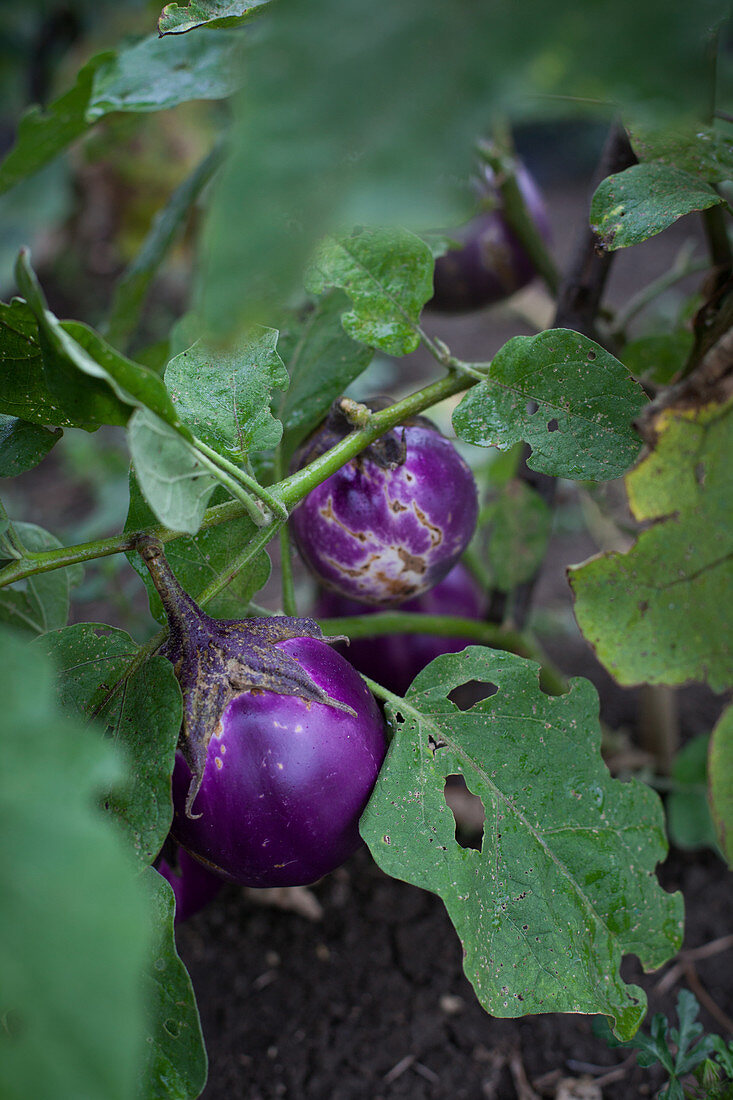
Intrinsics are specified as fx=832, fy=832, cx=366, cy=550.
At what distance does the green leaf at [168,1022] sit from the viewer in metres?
0.38

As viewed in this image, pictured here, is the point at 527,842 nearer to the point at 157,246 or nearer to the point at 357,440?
the point at 357,440

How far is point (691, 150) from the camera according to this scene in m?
0.47

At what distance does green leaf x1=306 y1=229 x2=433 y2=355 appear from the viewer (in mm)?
482

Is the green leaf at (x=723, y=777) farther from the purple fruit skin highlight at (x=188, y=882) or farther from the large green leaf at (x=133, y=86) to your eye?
the large green leaf at (x=133, y=86)

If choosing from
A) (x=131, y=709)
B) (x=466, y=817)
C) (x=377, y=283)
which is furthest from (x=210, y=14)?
(x=466, y=817)

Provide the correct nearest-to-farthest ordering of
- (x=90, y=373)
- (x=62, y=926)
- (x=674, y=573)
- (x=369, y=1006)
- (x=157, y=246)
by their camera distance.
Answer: (x=62, y=926)
(x=90, y=373)
(x=674, y=573)
(x=369, y=1006)
(x=157, y=246)

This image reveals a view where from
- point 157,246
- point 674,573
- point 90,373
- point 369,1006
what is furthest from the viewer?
point 157,246

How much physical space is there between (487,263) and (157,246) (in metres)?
0.32

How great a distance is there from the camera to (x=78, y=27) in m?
3.11

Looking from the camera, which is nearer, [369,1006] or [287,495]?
[287,495]

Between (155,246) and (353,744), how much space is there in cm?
58

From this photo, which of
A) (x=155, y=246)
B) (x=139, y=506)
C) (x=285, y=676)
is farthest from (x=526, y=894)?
(x=155, y=246)

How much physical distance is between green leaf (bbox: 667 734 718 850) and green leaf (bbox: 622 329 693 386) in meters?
0.36

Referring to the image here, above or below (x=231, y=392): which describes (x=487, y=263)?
below
